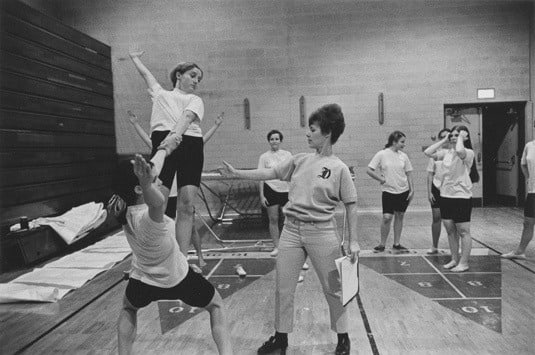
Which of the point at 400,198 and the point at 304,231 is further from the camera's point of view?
the point at 400,198

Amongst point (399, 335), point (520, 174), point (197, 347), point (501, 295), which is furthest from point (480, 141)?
point (197, 347)

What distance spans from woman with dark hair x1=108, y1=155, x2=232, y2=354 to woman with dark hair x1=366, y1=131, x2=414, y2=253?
3671mm

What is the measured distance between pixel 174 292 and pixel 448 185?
3.23 metres

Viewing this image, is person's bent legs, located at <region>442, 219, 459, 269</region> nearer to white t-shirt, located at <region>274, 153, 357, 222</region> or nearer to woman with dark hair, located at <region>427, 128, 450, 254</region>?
woman with dark hair, located at <region>427, 128, 450, 254</region>

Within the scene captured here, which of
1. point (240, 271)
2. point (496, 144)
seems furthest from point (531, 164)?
point (496, 144)

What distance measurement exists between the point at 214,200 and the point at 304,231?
7254mm

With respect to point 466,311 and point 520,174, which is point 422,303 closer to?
point 466,311

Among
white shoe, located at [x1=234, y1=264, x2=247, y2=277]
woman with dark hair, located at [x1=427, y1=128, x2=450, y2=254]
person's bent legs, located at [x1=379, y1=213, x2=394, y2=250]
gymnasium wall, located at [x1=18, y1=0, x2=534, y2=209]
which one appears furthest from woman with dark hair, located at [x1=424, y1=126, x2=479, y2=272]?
gymnasium wall, located at [x1=18, y1=0, x2=534, y2=209]

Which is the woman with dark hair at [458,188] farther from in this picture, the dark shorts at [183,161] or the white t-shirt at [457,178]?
the dark shorts at [183,161]

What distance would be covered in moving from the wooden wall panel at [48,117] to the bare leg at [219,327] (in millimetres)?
4356

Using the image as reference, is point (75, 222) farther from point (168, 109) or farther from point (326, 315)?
point (326, 315)

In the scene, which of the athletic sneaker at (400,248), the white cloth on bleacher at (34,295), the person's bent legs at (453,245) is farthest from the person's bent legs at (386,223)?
the white cloth on bleacher at (34,295)

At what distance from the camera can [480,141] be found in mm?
10031

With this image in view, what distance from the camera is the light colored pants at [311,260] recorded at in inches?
106
